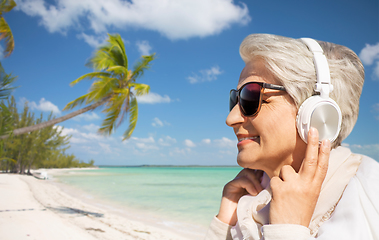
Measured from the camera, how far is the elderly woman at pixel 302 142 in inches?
27.7

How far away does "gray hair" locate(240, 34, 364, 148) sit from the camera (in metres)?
0.89

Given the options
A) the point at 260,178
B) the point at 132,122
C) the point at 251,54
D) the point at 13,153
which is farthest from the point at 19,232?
the point at 13,153

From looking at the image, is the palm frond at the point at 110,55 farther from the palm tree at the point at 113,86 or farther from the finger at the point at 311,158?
the finger at the point at 311,158

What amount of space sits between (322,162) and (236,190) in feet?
2.01

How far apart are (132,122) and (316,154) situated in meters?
8.10

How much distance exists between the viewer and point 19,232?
500 cm

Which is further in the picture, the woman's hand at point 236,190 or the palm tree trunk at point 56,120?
the palm tree trunk at point 56,120

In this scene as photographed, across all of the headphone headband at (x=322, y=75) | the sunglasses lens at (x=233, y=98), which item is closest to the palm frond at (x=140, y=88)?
the sunglasses lens at (x=233, y=98)

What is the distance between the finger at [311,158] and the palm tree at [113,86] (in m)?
6.96

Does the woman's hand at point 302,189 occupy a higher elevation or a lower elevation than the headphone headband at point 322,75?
lower

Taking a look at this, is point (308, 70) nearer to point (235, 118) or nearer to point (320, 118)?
point (320, 118)

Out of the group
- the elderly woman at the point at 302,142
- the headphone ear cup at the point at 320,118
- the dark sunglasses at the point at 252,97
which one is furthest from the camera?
the dark sunglasses at the point at 252,97

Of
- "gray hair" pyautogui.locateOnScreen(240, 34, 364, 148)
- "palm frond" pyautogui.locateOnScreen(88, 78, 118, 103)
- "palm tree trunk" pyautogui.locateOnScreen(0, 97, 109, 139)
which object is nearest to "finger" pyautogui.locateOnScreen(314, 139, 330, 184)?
"gray hair" pyautogui.locateOnScreen(240, 34, 364, 148)

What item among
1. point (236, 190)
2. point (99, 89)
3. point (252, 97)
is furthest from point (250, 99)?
point (99, 89)
